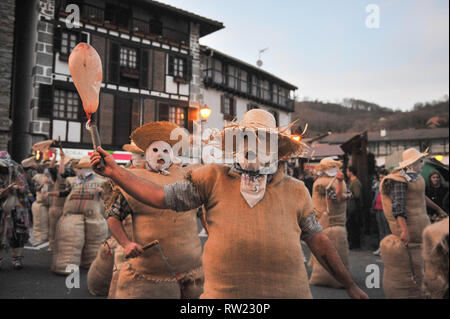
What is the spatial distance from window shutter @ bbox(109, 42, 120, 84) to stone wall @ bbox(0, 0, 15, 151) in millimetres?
4892

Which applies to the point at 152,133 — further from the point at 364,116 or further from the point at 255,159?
the point at 364,116

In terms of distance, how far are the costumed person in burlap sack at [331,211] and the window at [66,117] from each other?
14.0 m

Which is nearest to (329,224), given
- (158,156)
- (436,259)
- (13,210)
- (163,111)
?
(158,156)

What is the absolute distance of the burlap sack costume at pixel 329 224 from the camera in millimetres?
5805

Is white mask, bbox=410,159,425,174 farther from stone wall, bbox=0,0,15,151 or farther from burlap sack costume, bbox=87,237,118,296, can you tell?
stone wall, bbox=0,0,15,151

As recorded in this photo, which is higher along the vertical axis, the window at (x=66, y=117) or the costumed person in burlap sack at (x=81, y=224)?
the window at (x=66, y=117)

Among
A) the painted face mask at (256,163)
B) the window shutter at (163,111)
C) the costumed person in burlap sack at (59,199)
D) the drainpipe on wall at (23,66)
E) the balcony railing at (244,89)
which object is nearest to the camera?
the painted face mask at (256,163)

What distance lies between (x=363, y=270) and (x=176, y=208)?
5.63 meters

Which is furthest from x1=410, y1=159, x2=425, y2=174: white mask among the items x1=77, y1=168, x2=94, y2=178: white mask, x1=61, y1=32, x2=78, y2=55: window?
x1=61, y1=32, x2=78, y2=55: window

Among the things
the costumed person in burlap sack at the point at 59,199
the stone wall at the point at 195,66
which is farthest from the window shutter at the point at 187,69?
the costumed person in burlap sack at the point at 59,199

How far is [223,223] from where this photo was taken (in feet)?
7.00

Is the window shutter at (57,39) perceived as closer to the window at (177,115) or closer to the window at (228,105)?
the window at (177,115)

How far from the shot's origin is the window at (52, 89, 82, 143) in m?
17.1
